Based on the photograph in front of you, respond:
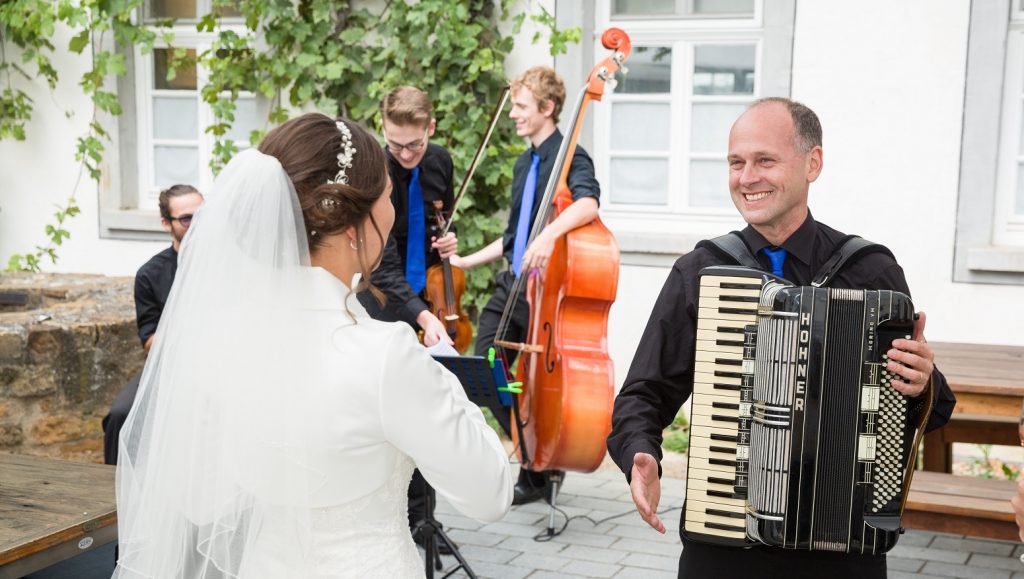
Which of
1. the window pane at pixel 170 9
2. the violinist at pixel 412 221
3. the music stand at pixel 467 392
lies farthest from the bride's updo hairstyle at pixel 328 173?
the window pane at pixel 170 9

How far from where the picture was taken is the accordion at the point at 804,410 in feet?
7.65

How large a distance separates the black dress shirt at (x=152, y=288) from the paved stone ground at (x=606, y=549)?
5.35 feet

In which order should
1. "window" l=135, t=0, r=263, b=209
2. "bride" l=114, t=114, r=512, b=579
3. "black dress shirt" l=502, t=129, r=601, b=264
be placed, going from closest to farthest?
"bride" l=114, t=114, r=512, b=579 < "black dress shirt" l=502, t=129, r=601, b=264 < "window" l=135, t=0, r=263, b=209

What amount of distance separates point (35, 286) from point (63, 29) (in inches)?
110

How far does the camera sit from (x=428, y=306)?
493cm

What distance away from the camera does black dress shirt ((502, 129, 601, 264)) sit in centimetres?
479

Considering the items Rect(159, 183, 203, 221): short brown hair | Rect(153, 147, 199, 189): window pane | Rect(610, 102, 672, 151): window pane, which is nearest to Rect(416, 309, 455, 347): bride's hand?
Rect(159, 183, 203, 221): short brown hair

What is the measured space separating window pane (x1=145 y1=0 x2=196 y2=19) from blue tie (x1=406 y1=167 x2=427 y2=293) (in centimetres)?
433

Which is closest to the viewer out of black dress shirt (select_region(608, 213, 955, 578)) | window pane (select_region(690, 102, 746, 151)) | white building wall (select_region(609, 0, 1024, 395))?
black dress shirt (select_region(608, 213, 955, 578))

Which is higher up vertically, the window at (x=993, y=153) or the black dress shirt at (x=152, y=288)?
the window at (x=993, y=153)

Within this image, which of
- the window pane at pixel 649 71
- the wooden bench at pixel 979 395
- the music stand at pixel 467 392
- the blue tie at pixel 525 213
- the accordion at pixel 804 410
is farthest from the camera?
the window pane at pixel 649 71

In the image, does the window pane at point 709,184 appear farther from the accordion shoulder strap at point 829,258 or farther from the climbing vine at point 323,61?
the accordion shoulder strap at point 829,258

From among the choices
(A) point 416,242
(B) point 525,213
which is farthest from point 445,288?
(B) point 525,213

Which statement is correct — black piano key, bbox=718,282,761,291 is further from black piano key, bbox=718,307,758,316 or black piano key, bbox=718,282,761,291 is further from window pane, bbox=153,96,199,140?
window pane, bbox=153,96,199,140
